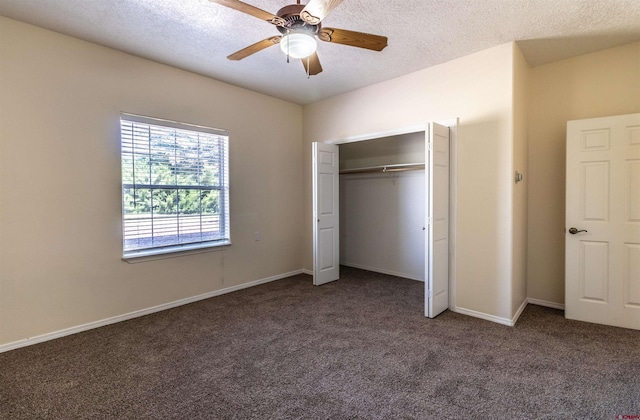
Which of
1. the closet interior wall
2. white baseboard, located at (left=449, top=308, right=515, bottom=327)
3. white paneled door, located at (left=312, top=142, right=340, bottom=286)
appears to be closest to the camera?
white baseboard, located at (left=449, top=308, right=515, bottom=327)

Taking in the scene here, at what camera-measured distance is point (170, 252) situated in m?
3.61

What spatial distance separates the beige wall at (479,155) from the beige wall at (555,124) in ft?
2.87

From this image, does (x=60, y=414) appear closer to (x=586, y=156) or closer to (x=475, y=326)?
(x=475, y=326)

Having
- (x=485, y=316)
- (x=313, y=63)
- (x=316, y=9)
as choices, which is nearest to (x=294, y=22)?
(x=316, y=9)

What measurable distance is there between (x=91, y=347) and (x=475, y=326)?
3528mm

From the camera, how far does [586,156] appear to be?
312cm

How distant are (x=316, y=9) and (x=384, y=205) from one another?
375cm

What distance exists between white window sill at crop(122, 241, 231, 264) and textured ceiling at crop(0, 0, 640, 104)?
2.13 m

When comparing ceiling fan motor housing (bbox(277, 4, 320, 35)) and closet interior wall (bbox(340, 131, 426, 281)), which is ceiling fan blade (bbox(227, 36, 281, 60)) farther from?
closet interior wall (bbox(340, 131, 426, 281))

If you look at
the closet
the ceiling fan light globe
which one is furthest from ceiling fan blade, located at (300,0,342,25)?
the closet

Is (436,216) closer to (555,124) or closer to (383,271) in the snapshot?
(555,124)

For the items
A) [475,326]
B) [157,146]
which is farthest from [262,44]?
[475,326]

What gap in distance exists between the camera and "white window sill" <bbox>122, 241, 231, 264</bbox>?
3332mm

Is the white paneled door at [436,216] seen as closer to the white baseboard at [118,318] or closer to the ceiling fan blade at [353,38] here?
the ceiling fan blade at [353,38]
